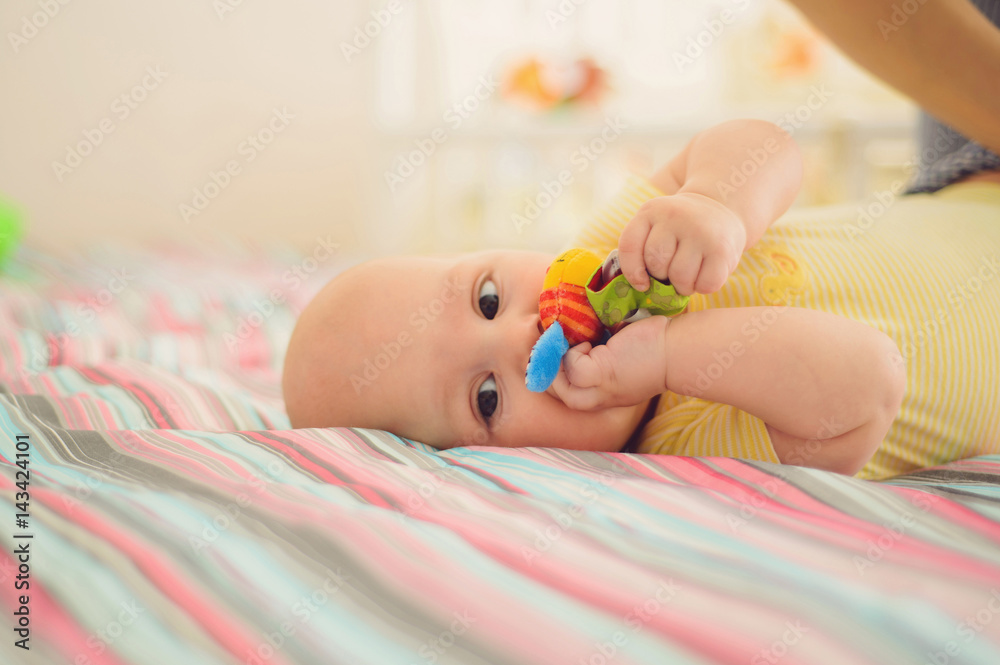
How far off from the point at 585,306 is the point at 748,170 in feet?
0.89

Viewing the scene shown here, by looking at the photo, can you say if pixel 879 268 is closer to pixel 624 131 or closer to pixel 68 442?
pixel 68 442

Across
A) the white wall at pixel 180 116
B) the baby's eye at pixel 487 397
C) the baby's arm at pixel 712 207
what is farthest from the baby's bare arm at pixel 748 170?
the white wall at pixel 180 116

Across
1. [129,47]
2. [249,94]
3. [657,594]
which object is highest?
[129,47]

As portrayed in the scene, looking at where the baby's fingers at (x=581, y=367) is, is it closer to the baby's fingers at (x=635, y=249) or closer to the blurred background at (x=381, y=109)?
the baby's fingers at (x=635, y=249)

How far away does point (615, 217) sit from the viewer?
42.9 inches

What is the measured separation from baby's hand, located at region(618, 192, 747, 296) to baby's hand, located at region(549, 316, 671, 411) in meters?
0.05

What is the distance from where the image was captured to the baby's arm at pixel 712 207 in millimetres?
746

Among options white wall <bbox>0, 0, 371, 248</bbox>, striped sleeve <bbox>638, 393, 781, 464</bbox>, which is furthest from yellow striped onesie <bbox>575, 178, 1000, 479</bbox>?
white wall <bbox>0, 0, 371, 248</bbox>

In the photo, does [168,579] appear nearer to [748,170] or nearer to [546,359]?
[546,359]

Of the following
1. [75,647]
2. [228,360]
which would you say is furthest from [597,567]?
[228,360]

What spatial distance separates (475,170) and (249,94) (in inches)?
41.2

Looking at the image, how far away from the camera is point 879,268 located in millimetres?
985

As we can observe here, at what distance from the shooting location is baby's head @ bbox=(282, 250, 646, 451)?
88 cm

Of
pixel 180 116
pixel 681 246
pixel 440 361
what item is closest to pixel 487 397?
pixel 440 361
